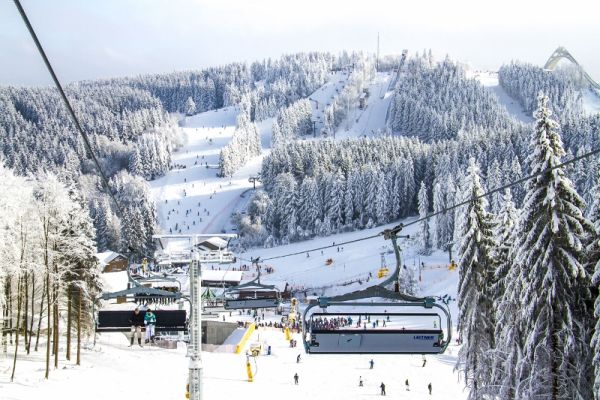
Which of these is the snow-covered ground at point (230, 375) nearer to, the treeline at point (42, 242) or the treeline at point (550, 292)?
the treeline at point (42, 242)

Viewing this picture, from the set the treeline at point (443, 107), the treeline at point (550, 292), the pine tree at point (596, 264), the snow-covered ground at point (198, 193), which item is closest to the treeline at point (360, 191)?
the snow-covered ground at point (198, 193)

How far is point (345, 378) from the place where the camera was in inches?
1352

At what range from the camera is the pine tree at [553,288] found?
1517 centimetres

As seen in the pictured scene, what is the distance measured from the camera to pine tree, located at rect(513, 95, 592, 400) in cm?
1517

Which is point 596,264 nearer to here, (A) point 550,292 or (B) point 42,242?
(A) point 550,292

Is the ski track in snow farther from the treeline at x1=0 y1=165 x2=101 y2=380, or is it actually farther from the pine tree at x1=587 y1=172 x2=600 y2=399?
the pine tree at x1=587 y1=172 x2=600 y2=399

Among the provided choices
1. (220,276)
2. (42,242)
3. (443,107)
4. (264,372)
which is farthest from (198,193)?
(42,242)

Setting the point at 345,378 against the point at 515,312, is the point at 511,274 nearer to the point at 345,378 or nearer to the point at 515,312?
the point at 515,312

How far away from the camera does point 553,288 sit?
15422 millimetres

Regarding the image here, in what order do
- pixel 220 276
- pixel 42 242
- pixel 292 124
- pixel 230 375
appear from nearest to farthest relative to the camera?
pixel 42 242, pixel 230 375, pixel 220 276, pixel 292 124

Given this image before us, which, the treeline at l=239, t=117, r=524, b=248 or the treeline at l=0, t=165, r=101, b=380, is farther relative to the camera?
the treeline at l=239, t=117, r=524, b=248

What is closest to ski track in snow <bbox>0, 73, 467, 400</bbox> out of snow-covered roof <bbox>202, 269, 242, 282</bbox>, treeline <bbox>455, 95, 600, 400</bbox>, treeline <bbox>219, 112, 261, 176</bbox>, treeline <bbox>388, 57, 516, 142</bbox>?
snow-covered roof <bbox>202, 269, 242, 282</bbox>

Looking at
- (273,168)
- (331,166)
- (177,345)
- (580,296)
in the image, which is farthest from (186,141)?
(580,296)

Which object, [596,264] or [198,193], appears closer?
[596,264]
